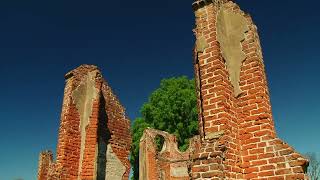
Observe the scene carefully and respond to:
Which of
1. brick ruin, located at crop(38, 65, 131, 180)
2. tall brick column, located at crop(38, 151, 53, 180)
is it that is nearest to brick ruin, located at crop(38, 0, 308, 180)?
brick ruin, located at crop(38, 65, 131, 180)

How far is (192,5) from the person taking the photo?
6.12 m

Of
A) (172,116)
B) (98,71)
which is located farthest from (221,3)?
(172,116)

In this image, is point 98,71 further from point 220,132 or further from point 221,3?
point 220,132

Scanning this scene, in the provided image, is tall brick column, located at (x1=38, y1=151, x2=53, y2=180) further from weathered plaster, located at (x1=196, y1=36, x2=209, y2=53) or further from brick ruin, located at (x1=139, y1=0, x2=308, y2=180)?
brick ruin, located at (x1=139, y1=0, x2=308, y2=180)

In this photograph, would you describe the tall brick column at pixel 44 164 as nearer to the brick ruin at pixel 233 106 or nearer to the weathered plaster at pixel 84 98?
the weathered plaster at pixel 84 98

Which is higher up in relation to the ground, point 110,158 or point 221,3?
point 221,3

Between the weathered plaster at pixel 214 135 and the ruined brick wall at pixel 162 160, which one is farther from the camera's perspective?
the ruined brick wall at pixel 162 160

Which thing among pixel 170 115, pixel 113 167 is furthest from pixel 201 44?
pixel 170 115

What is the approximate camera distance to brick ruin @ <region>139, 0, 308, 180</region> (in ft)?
15.6

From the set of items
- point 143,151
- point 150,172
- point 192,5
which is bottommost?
point 150,172

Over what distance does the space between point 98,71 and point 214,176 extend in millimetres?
6538

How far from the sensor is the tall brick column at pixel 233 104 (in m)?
4.76

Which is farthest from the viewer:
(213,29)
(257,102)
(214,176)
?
(213,29)

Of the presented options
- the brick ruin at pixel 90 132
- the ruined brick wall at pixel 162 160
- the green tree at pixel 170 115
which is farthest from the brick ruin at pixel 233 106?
the green tree at pixel 170 115
